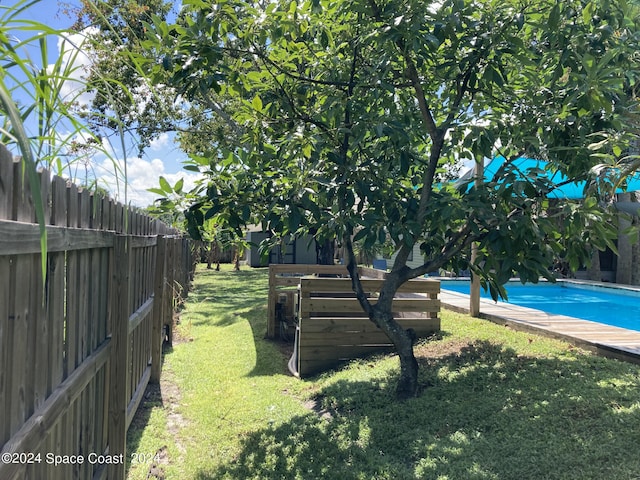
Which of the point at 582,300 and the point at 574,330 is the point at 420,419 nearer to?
the point at 574,330

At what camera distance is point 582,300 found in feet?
46.1

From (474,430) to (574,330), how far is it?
3.25 metres

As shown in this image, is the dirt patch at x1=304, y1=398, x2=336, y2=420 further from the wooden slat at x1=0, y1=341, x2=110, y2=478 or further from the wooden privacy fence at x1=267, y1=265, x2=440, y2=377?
the wooden slat at x1=0, y1=341, x2=110, y2=478

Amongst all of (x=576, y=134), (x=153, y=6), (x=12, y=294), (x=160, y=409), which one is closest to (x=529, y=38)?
(x=576, y=134)

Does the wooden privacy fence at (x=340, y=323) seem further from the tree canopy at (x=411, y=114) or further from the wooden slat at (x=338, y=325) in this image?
the tree canopy at (x=411, y=114)

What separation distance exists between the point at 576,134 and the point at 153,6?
42.2 ft

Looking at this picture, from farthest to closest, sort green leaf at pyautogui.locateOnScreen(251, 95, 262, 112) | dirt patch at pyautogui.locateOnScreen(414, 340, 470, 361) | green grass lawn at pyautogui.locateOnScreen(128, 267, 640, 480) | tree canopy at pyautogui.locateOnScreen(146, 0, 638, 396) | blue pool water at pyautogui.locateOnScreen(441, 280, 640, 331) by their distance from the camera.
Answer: blue pool water at pyautogui.locateOnScreen(441, 280, 640, 331) → dirt patch at pyautogui.locateOnScreen(414, 340, 470, 361) → green leaf at pyautogui.locateOnScreen(251, 95, 262, 112) → tree canopy at pyautogui.locateOnScreen(146, 0, 638, 396) → green grass lawn at pyautogui.locateOnScreen(128, 267, 640, 480)

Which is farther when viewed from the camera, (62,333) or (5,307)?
(62,333)

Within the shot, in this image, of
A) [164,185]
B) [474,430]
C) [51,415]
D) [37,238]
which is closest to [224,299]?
[164,185]

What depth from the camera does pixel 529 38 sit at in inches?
163

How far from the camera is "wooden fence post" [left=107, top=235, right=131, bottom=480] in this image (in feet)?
9.23

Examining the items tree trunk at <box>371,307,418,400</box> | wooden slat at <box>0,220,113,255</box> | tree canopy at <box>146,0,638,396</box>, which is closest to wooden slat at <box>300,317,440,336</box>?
tree trunk at <box>371,307,418,400</box>

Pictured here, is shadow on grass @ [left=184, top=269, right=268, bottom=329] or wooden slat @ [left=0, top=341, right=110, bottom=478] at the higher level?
wooden slat @ [left=0, top=341, right=110, bottom=478]

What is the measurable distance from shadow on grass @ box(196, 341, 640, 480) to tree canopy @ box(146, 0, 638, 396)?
53cm
